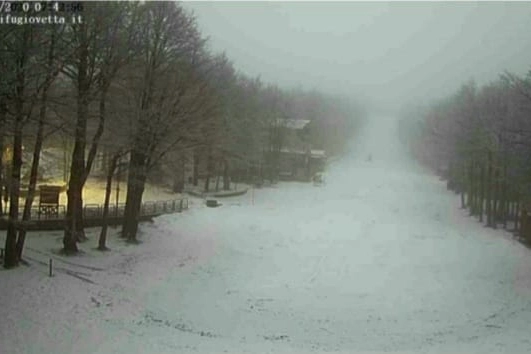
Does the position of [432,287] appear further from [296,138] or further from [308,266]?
[296,138]

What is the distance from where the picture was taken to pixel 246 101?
5691cm

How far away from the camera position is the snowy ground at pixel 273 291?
51.6 feet

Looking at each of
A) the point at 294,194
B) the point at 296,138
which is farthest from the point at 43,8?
the point at 296,138

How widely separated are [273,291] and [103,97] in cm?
1003

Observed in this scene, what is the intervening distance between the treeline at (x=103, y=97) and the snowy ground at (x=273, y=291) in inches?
101

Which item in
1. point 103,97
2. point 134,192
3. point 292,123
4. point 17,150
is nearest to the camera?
point 17,150

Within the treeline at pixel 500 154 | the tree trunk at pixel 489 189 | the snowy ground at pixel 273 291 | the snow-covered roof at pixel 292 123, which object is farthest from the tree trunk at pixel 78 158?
the snow-covered roof at pixel 292 123

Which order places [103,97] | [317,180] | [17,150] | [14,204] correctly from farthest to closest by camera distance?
[317,180] → [103,97] → [14,204] → [17,150]

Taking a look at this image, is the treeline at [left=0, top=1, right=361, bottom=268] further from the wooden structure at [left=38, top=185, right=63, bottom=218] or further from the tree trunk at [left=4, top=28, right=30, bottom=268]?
the wooden structure at [left=38, top=185, right=63, bottom=218]

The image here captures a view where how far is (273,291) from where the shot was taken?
71.9ft

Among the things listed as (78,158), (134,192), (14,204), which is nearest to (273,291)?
(134,192)

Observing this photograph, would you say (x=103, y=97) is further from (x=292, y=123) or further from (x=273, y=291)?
(x=292, y=123)

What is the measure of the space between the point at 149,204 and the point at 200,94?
9087mm

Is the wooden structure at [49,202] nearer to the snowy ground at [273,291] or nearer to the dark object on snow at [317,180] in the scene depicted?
the snowy ground at [273,291]
